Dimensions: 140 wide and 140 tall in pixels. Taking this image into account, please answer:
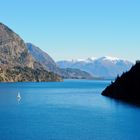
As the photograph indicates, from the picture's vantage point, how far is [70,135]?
4936 inches

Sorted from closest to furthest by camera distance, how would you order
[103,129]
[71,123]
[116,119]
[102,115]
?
1. [103,129]
2. [71,123]
3. [116,119]
4. [102,115]

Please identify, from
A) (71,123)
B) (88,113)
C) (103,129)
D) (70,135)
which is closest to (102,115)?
(88,113)

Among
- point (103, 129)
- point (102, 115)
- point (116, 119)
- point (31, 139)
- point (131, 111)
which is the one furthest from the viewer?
point (131, 111)

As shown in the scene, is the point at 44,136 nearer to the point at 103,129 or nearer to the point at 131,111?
the point at 103,129

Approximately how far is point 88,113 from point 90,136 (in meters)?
62.5

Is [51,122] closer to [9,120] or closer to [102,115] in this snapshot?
[9,120]

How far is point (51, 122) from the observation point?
154375mm

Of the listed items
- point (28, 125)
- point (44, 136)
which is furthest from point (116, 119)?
point (44, 136)

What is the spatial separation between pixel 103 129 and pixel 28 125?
79.7 ft

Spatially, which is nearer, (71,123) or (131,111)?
Answer: (71,123)

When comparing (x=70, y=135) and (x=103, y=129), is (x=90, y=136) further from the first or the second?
(x=103, y=129)

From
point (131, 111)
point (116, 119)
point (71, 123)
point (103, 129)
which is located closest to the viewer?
point (103, 129)

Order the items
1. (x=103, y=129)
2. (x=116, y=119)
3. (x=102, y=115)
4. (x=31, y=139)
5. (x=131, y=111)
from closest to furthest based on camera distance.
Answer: (x=31, y=139) < (x=103, y=129) < (x=116, y=119) < (x=102, y=115) < (x=131, y=111)

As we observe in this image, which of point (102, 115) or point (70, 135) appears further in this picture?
point (102, 115)
